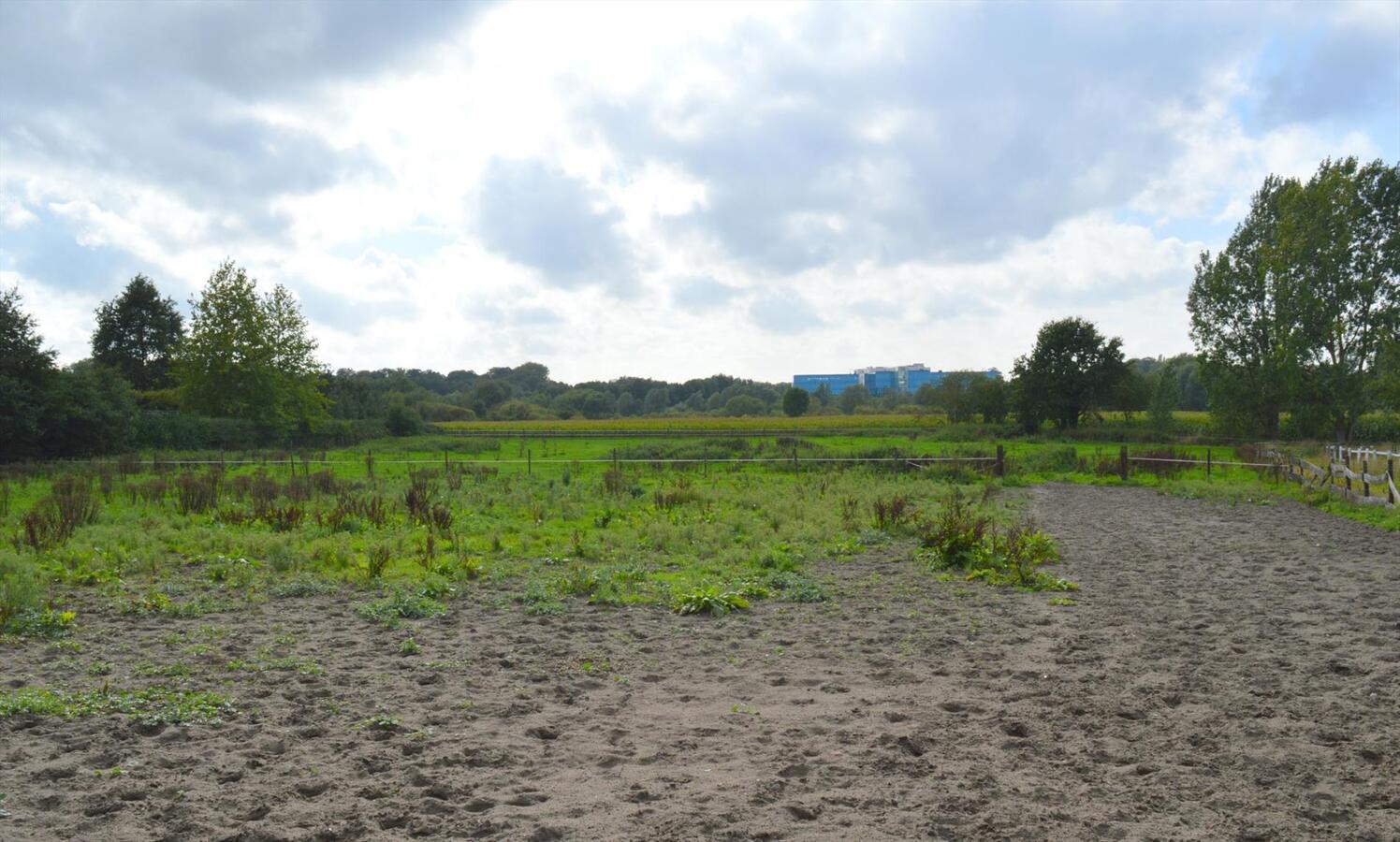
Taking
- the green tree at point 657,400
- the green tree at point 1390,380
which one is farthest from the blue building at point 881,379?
the green tree at point 1390,380

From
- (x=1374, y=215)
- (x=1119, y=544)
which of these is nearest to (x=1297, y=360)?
(x=1374, y=215)

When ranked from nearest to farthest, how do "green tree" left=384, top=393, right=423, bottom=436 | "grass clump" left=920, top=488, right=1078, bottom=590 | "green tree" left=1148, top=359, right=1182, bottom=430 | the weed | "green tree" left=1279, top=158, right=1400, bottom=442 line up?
the weed < "grass clump" left=920, top=488, right=1078, bottom=590 < "green tree" left=1279, top=158, right=1400, bottom=442 < "green tree" left=1148, top=359, right=1182, bottom=430 < "green tree" left=384, top=393, right=423, bottom=436

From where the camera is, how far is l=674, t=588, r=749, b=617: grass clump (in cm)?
892

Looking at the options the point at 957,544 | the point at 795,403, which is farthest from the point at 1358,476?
the point at 795,403

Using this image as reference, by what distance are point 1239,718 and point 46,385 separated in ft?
129

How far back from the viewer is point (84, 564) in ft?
36.7

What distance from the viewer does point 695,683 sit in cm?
653

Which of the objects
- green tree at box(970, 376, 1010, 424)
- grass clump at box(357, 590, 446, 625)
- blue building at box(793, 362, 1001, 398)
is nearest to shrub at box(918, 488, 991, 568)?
grass clump at box(357, 590, 446, 625)

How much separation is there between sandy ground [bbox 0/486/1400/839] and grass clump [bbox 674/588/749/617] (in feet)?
0.81

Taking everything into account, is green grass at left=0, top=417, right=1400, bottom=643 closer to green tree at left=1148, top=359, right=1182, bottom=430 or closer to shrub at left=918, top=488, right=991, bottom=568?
shrub at left=918, top=488, right=991, bottom=568

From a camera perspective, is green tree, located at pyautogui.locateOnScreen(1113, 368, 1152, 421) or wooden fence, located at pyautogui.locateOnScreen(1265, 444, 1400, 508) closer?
wooden fence, located at pyautogui.locateOnScreen(1265, 444, 1400, 508)

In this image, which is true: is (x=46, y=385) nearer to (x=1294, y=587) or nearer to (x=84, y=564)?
(x=84, y=564)

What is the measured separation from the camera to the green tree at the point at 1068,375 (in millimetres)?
54531

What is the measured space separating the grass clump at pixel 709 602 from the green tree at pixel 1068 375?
49.6 metres
